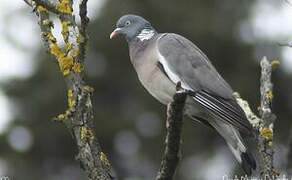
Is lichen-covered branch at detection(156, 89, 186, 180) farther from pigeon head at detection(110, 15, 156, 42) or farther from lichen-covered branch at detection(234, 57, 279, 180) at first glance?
pigeon head at detection(110, 15, 156, 42)

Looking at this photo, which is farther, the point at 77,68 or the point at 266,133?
the point at 266,133

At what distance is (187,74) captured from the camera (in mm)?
6605

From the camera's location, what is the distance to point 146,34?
725 centimetres

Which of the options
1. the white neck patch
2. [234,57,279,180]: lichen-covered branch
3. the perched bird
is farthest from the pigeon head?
[234,57,279,180]: lichen-covered branch

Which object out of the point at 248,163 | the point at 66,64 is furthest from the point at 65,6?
the point at 248,163

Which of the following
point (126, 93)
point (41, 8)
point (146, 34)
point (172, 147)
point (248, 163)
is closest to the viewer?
point (172, 147)

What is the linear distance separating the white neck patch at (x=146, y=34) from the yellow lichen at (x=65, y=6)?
6.93 ft

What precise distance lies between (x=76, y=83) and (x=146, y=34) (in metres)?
2.37

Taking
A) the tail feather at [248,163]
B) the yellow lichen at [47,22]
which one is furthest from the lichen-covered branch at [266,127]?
the yellow lichen at [47,22]

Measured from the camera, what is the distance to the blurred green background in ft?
44.5

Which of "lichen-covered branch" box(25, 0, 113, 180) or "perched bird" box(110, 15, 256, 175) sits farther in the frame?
"perched bird" box(110, 15, 256, 175)

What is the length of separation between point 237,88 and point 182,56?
698 cm

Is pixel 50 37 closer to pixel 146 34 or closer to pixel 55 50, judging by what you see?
pixel 55 50

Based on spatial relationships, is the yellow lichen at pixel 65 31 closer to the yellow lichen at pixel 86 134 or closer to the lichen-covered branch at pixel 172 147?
the yellow lichen at pixel 86 134
